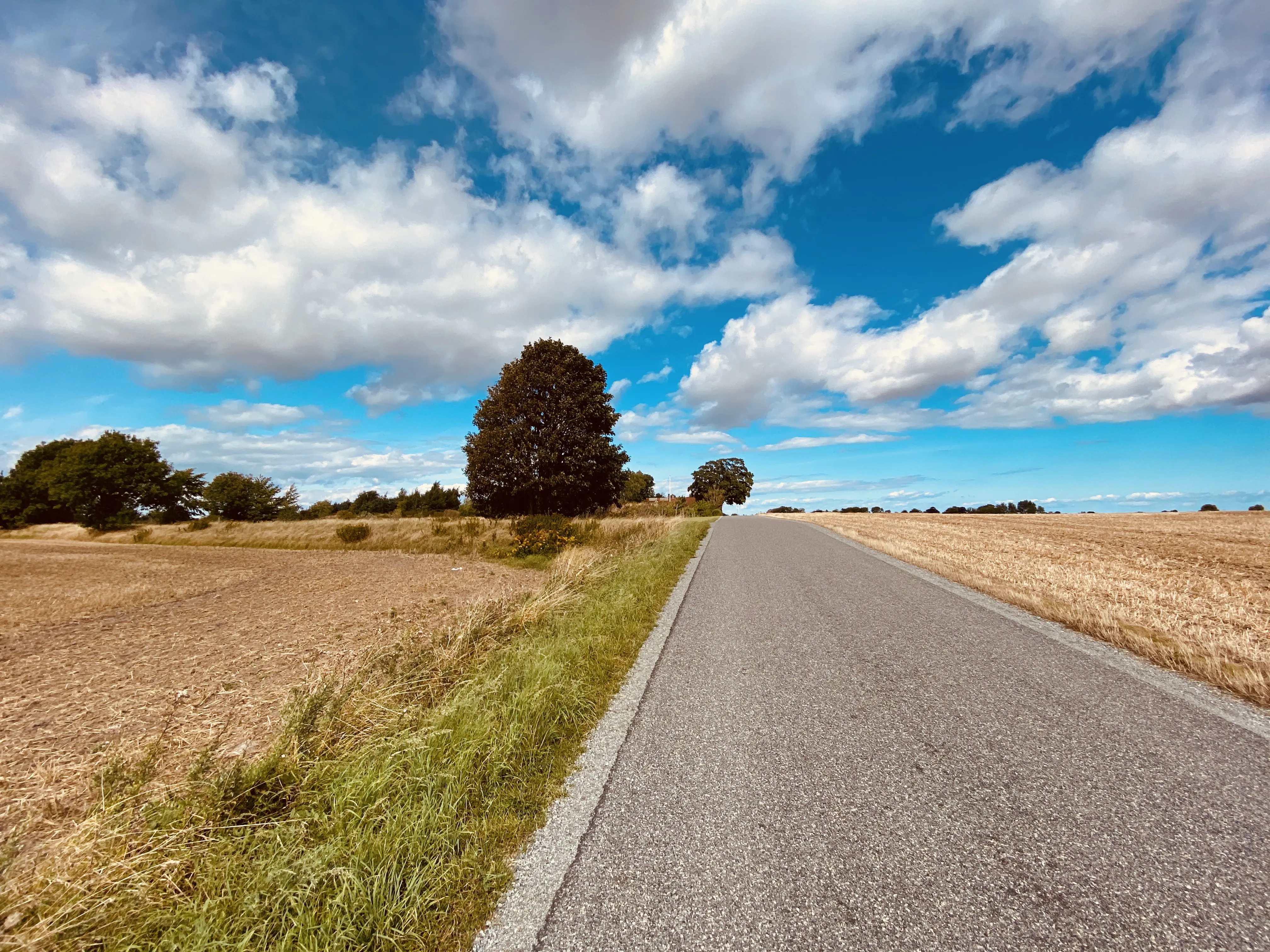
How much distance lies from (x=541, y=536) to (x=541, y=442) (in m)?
8.07

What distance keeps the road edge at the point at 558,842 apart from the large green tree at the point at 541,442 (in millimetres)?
20544

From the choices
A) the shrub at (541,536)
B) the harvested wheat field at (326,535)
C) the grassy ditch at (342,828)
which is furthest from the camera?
the harvested wheat field at (326,535)

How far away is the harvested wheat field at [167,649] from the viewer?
3623mm

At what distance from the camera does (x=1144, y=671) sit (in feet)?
15.8

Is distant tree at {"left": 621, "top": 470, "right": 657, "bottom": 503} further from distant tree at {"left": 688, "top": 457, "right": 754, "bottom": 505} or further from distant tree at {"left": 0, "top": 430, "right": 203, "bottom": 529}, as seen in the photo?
distant tree at {"left": 0, "top": 430, "right": 203, "bottom": 529}

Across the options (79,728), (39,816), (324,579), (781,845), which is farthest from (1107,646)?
(324,579)

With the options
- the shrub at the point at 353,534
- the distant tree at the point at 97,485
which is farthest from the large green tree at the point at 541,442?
the distant tree at the point at 97,485

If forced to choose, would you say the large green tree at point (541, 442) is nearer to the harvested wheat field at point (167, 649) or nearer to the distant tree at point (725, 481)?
the harvested wheat field at point (167, 649)

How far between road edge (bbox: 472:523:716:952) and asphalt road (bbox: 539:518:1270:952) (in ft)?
0.22

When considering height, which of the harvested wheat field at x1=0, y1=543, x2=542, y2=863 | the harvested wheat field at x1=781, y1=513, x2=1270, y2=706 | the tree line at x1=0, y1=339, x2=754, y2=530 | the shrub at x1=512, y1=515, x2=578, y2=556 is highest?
the tree line at x1=0, y1=339, x2=754, y2=530

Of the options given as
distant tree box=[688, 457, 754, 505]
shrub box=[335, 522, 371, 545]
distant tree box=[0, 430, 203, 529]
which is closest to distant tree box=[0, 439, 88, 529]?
distant tree box=[0, 430, 203, 529]

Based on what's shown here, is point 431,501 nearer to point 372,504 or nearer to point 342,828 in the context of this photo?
point 372,504

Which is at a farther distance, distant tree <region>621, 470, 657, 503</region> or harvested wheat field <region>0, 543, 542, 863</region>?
distant tree <region>621, 470, 657, 503</region>

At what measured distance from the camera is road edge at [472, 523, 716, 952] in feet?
6.77
